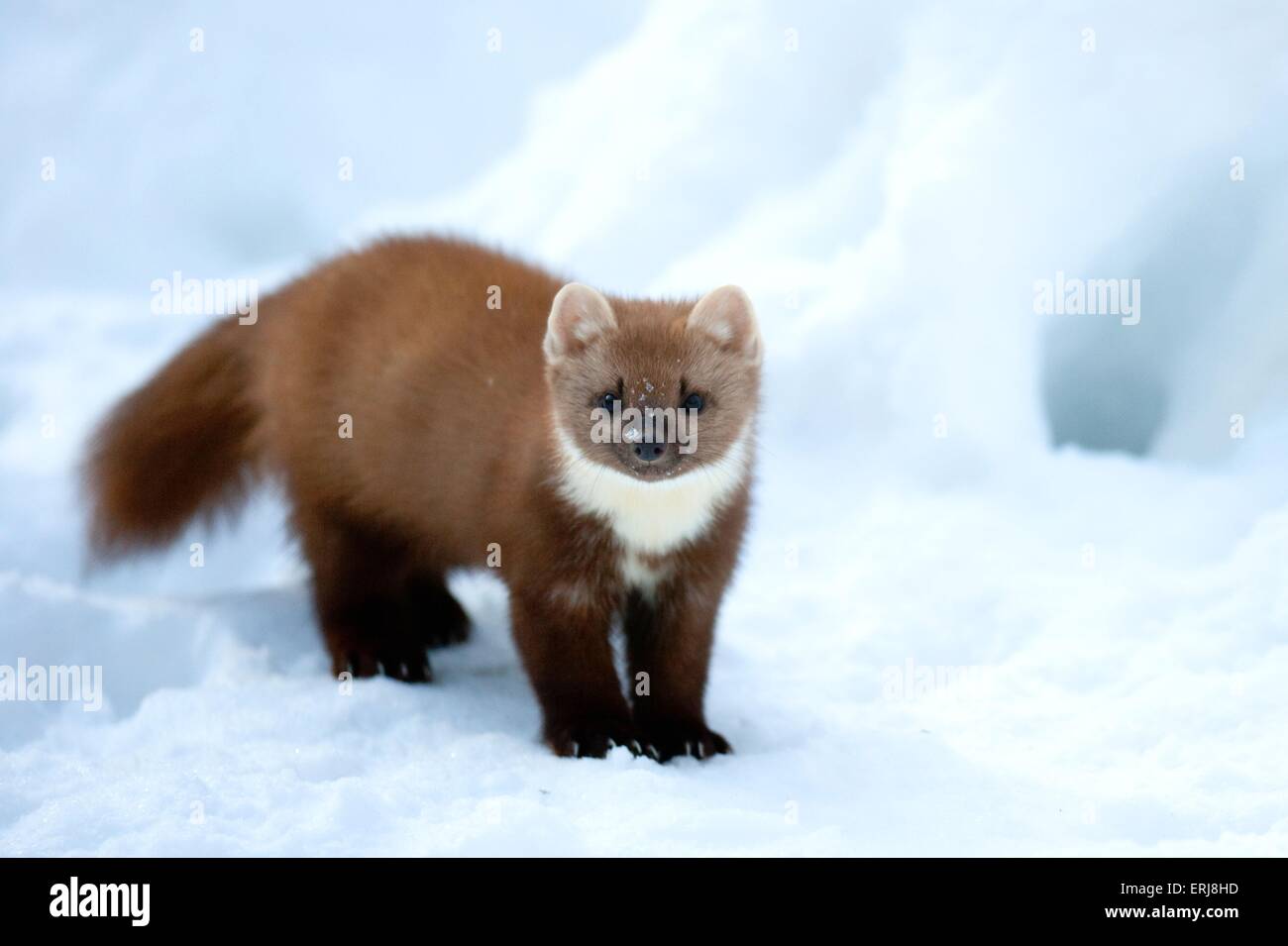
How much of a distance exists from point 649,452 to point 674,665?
858 millimetres

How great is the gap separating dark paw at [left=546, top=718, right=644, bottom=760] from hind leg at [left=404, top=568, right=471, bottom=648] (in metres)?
1.48

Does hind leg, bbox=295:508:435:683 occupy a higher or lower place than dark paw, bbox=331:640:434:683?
higher

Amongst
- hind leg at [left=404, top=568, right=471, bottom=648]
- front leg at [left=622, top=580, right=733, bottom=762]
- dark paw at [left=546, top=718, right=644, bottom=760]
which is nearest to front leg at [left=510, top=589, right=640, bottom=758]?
dark paw at [left=546, top=718, right=644, bottom=760]

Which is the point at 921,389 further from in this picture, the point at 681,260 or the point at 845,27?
the point at 845,27

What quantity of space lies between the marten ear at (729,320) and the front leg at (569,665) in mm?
936

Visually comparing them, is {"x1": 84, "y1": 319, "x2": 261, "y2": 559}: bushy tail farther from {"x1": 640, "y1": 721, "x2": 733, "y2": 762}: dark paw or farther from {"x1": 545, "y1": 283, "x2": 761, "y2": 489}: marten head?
{"x1": 640, "y1": 721, "x2": 733, "y2": 762}: dark paw

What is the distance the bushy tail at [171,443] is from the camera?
233 inches

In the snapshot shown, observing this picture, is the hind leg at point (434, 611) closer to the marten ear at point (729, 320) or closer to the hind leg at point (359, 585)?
the hind leg at point (359, 585)

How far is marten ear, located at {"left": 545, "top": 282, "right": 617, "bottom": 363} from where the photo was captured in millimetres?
4379

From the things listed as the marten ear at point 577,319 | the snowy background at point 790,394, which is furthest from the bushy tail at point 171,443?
the marten ear at point 577,319

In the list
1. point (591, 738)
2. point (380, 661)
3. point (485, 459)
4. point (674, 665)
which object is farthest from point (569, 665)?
point (380, 661)

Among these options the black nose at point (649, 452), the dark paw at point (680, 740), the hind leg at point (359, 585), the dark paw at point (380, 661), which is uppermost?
the black nose at point (649, 452)

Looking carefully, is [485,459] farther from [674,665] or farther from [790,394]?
[790,394]

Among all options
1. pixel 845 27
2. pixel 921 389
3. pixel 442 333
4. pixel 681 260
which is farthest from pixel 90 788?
pixel 845 27
